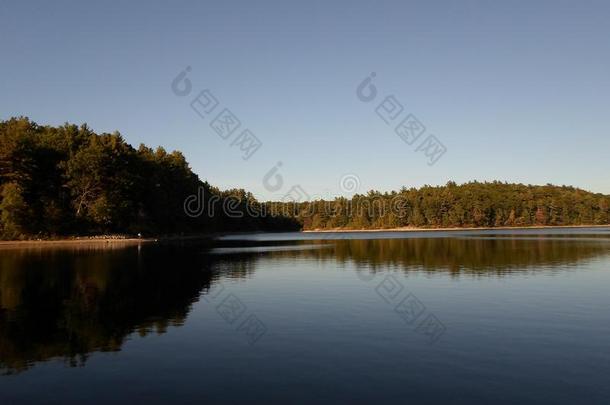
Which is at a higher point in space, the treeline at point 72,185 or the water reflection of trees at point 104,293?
the treeline at point 72,185

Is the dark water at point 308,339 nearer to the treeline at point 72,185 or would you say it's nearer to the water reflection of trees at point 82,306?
the water reflection of trees at point 82,306

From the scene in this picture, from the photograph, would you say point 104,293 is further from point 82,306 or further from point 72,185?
point 72,185

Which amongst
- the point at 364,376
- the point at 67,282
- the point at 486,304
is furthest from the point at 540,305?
the point at 67,282

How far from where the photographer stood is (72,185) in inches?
4523

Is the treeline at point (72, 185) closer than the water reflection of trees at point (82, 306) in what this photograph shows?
No

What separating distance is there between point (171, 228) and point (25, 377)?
141 metres

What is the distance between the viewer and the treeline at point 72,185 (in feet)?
347

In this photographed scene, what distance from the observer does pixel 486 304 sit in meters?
31.6

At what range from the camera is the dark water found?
16281mm

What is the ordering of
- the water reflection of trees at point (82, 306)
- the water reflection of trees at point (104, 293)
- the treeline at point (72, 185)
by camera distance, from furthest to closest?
1. the treeline at point (72, 185)
2. the water reflection of trees at point (104, 293)
3. the water reflection of trees at point (82, 306)

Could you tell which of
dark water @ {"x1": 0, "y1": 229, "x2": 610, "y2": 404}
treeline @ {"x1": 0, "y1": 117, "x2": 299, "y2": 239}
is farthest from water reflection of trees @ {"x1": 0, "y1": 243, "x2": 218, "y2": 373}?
treeline @ {"x1": 0, "y1": 117, "x2": 299, "y2": 239}

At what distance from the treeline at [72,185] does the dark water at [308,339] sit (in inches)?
2736

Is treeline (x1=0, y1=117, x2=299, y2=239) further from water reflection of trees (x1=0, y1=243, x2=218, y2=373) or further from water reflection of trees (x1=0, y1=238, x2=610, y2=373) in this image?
water reflection of trees (x1=0, y1=243, x2=218, y2=373)

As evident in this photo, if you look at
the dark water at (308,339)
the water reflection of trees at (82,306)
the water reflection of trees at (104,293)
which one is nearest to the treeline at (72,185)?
the water reflection of trees at (104,293)
